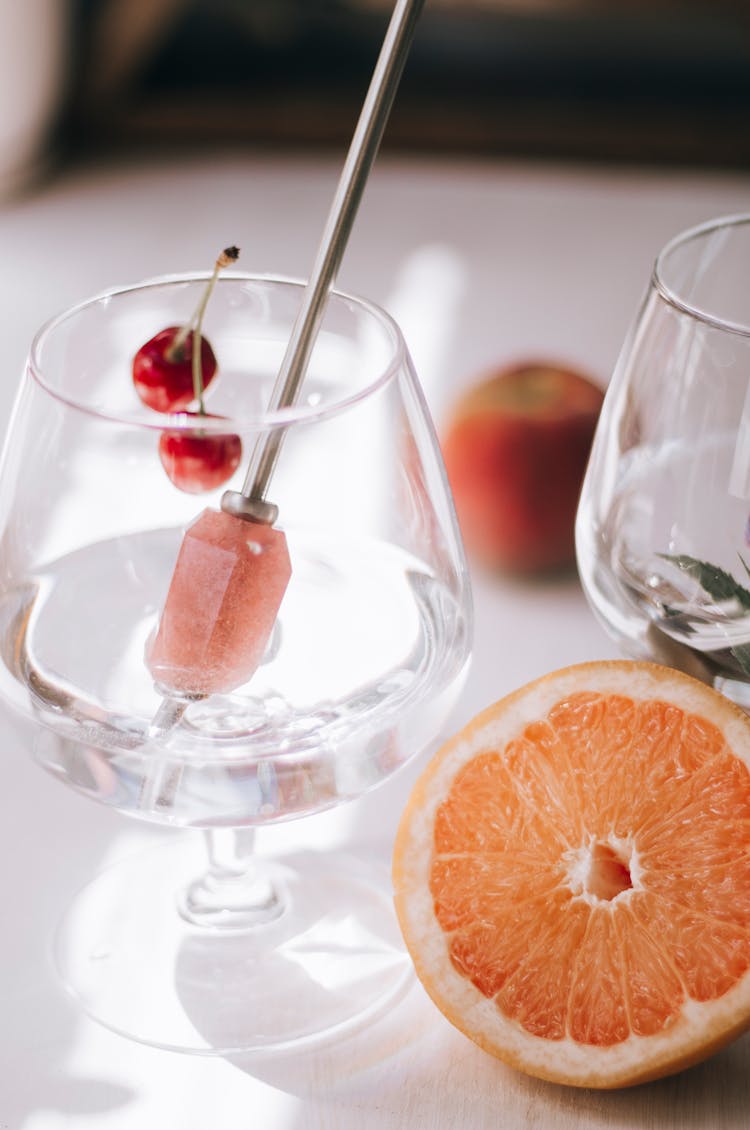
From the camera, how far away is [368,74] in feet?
4.75

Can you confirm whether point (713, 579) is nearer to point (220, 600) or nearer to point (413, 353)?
point (220, 600)

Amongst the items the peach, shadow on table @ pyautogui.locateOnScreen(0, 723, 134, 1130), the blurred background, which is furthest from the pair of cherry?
the blurred background

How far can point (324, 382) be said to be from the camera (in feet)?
1.71

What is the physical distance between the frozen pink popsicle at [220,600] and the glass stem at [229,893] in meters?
0.09

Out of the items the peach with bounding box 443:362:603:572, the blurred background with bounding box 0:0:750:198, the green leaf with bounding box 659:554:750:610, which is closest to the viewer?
the green leaf with bounding box 659:554:750:610

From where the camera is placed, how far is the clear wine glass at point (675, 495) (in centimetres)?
50

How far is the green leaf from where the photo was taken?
1.70ft

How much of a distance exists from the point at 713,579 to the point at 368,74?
1.05 m

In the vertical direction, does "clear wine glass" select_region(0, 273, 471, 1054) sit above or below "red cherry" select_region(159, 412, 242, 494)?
below

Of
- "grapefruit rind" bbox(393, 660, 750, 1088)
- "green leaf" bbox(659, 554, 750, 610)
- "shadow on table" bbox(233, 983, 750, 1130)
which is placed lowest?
"shadow on table" bbox(233, 983, 750, 1130)

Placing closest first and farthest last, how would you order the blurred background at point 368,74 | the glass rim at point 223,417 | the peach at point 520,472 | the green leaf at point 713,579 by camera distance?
the glass rim at point 223,417 < the green leaf at point 713,579 < the peach at point 520,472 < the blurred background at point 368,74

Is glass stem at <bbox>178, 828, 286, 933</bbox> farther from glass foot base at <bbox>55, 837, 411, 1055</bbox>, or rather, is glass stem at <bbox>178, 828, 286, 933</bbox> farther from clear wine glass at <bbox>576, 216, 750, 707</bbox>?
clear wine glass at <bbox>576, 216, 750, 707</bbox>

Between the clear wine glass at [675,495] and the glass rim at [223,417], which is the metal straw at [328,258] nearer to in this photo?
the glass rim at [223,417]

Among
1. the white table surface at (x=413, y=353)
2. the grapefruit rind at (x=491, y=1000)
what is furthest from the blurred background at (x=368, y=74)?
the grapefruit rind at (x=491, y=1000)
